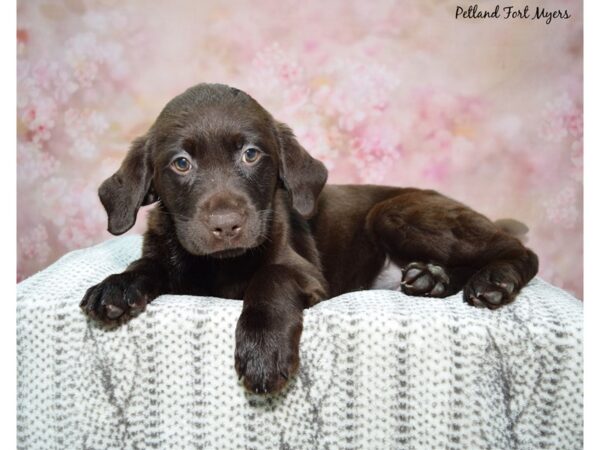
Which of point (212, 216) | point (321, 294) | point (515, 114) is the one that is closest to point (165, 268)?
point (212, 216)

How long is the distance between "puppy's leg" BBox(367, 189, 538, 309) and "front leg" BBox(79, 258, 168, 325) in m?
1.06

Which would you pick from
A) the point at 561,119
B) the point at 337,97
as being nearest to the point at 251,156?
the point at 337,97

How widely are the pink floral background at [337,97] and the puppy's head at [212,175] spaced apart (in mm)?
1447

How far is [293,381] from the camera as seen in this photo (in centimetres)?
197

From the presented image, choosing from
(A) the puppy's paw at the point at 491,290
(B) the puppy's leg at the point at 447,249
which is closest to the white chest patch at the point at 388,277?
(B) the puppy's leg at the point at 447,249

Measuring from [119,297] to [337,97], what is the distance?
8.32 ft

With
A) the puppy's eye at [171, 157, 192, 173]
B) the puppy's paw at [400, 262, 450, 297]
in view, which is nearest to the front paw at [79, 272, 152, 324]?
the puppy's eye at [171, 157, 192, 173]

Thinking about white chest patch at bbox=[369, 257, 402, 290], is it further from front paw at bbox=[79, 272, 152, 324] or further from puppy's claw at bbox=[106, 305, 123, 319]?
puppy's claw at bbox=[106, 305, 123, 319]

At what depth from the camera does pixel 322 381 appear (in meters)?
1.97

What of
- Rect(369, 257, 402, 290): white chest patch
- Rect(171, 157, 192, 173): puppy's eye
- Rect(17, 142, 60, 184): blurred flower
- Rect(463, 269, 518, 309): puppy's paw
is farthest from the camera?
Rect(17, 142, 60, 184): blurred flower

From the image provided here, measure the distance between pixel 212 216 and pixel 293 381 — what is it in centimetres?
65

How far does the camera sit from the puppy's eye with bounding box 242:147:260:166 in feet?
7.94

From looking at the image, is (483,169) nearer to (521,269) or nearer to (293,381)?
(521,269)

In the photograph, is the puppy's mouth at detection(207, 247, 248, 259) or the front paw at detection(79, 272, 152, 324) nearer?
the front paw at detection(79, 272, 152, 324)
